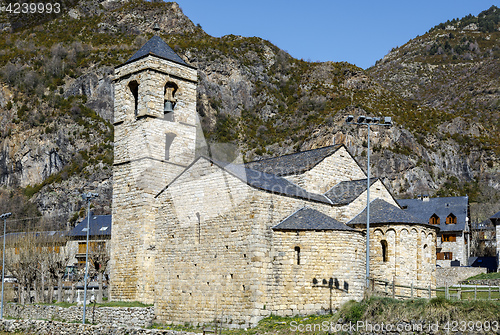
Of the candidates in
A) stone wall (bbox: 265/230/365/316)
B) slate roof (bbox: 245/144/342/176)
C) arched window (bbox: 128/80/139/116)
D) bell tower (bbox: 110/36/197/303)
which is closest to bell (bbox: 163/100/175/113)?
bell tower (bbox: 110/36/197/303)

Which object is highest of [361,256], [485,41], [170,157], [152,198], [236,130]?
[485,41]

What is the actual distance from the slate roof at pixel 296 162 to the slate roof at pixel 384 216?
398 centimetres

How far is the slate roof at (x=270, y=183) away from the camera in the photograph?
26203 millimetres

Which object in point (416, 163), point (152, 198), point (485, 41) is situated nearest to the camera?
point (152, 198)

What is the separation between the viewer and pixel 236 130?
92.1m

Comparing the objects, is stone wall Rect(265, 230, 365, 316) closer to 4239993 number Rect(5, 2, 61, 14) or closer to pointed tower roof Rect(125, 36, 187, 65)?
pointed tower roof Rect(125, 36, 187, 65)

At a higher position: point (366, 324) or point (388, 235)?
point (388, 235)

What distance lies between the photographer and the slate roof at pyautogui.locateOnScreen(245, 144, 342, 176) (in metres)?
30.5

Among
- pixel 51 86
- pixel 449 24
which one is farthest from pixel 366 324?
pixel 449 24

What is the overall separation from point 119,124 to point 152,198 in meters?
5.59

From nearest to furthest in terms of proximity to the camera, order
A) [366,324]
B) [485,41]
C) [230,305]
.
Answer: [366,324] < [230,305] < [485,41]

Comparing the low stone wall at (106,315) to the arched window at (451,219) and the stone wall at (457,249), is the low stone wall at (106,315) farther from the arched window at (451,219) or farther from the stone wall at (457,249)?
the arched window at (451,219)

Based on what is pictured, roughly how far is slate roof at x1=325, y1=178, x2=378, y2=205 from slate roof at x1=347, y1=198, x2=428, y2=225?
0.96 meters

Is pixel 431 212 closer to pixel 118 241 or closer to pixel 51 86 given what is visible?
pixel 118 241
